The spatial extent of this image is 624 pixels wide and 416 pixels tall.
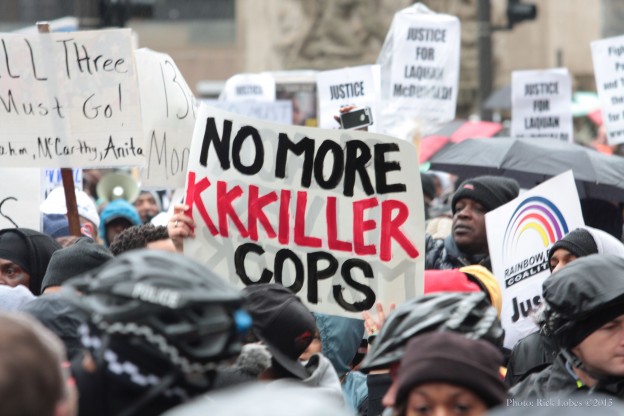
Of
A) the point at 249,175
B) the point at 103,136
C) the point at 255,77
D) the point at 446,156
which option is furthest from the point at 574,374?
the point at 255,77

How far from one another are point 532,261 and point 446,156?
3.12 metres

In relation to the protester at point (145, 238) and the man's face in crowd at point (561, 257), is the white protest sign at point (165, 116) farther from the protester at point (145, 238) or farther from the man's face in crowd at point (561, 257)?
the man's face in crowd at point (561, 257)

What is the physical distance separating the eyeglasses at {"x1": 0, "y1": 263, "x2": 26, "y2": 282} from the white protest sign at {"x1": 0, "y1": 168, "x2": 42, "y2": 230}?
1.02 meters

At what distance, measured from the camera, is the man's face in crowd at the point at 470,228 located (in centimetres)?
642

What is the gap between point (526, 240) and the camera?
18.7 feet

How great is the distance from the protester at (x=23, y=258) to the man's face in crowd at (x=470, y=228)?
193cm

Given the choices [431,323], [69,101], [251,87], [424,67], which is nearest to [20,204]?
[69,101]

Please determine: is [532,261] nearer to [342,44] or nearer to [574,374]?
[574,374]

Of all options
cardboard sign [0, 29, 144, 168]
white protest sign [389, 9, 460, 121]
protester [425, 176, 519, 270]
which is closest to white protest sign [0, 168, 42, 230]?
cardboard sign [0, 29, 144, 168]

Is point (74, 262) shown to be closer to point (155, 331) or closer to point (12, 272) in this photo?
point (12, 272)

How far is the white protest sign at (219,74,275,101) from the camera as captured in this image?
40.0 feet

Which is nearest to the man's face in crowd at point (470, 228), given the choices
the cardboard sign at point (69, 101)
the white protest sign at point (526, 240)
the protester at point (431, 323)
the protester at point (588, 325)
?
the white protest sign at point (526, 240)

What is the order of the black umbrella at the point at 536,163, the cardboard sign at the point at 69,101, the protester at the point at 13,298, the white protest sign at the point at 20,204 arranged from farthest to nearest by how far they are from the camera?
the black umbrella at the point at 536,163 < the white protest sign at the point at 20,204 < the cardboard sign at the point at 69,101 < the protester at the point at 13,298

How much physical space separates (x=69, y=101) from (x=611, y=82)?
4.57 m
